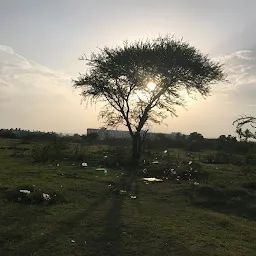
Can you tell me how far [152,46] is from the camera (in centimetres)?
1991

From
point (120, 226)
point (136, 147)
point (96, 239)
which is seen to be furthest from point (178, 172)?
point (96, 239)

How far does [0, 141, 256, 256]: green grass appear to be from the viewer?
5.83 metres

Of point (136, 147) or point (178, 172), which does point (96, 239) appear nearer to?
point (178, 172)

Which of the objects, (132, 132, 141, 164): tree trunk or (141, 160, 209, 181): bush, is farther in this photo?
(132, 132, 141, 164): tree trunk

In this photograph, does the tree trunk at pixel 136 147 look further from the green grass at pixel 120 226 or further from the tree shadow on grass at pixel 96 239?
the tree shadow on grass at pixel 96 239

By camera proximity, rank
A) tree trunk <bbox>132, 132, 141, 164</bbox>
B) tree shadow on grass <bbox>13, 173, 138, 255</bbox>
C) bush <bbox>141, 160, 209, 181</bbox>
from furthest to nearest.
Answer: tree trunk <bbox>132, 132, 141, 164</bbox> → bush <bbox>141, 160, 209, 181</bbox> → tree shadow on grass <bbox>13, 173, 138, 255</bbox>

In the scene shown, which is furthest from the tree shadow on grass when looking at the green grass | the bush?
the bush

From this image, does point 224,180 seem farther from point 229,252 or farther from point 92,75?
point 92,75

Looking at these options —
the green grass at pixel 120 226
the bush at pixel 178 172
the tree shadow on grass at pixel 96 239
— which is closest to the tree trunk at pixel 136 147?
the bush at pixel 178 172

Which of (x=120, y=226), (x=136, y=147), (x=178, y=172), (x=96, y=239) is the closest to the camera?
(x=96, y=239)

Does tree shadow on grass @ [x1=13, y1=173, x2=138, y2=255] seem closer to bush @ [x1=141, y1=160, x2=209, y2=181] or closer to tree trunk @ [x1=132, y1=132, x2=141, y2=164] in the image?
bush @ [x1=141, y1=160, x2=209, y2=181]

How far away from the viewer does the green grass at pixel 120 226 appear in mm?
5828

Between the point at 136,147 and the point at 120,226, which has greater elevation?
the point at 136,147

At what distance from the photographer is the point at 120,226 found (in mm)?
6988
